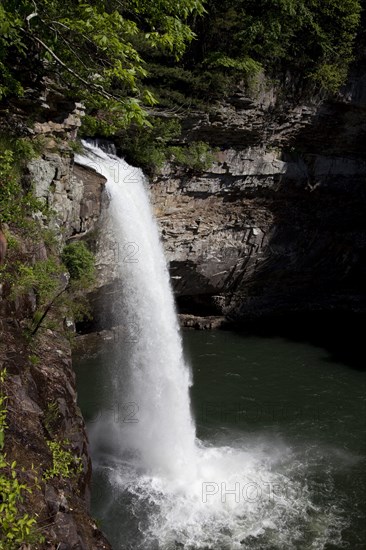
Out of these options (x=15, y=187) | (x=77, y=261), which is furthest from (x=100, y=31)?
(x=77, y=261)

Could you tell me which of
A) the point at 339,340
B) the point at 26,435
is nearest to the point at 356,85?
the point at 339,340

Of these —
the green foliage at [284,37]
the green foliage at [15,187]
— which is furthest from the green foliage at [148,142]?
the green foliage at [15,187]

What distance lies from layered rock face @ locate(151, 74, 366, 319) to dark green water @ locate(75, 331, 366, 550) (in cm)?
306

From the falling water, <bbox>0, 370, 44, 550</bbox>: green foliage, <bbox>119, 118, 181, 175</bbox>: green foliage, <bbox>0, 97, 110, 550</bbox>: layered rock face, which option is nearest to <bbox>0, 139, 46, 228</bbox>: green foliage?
<bbox>0, 97, 110, 550</bbox>: layered rock face

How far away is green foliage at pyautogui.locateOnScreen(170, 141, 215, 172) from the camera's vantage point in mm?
16345

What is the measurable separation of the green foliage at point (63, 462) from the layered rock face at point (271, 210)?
11917 millimetres

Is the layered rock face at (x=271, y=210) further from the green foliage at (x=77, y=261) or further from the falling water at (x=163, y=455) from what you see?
the green foliage at (x=77, y=261)

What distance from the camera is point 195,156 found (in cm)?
1692

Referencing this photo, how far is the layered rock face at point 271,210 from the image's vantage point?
17.6 meters

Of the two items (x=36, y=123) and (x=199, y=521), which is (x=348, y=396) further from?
(x=36, y=123)

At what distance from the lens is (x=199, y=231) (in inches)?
744

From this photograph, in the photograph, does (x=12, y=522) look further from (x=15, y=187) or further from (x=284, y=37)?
(x=284, y=37)

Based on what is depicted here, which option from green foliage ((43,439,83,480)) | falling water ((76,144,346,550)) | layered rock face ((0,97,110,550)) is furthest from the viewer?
falling water ((76,144,346,550))

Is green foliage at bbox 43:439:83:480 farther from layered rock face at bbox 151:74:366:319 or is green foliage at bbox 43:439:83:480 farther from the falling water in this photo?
layered rock face at bbox 151:74:366:319
